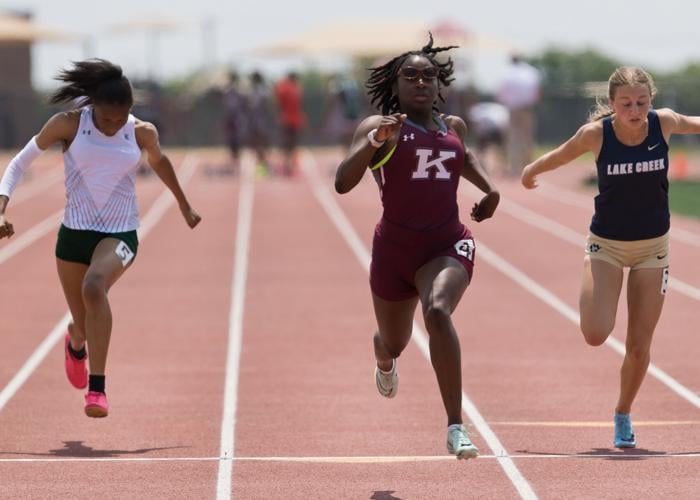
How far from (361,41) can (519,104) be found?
43.1 feet

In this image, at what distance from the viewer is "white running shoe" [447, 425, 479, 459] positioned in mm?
7449

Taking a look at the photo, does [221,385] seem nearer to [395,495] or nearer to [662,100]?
[395,495]

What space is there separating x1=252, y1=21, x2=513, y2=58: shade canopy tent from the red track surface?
19961 millimetres

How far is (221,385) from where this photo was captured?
455 inches

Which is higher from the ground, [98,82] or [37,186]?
[98,82]

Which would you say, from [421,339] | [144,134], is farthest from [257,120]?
[144,134]

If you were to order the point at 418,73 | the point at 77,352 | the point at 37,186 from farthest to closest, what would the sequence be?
the point at 37,186 < the point at 77,352 < the point at 418,73

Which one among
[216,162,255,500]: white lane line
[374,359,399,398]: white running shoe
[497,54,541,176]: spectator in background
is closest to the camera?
[216,162,255,500]: white lane line

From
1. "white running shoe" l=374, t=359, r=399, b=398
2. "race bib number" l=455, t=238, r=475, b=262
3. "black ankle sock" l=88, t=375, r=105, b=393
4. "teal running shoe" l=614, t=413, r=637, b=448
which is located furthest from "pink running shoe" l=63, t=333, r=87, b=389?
"teal running shoe" l=614, t=413, r=637, b=448

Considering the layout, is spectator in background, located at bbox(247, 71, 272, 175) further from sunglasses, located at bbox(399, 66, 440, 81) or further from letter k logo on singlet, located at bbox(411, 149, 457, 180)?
letter k logo on singlet, located at bbox(411, 149, 457, 180)

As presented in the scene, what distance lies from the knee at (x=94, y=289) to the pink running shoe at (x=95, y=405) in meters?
0.47

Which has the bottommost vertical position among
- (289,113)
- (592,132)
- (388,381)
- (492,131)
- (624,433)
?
(492,131)

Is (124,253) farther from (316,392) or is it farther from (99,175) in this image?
(316,392)

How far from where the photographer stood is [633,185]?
8469 mm
